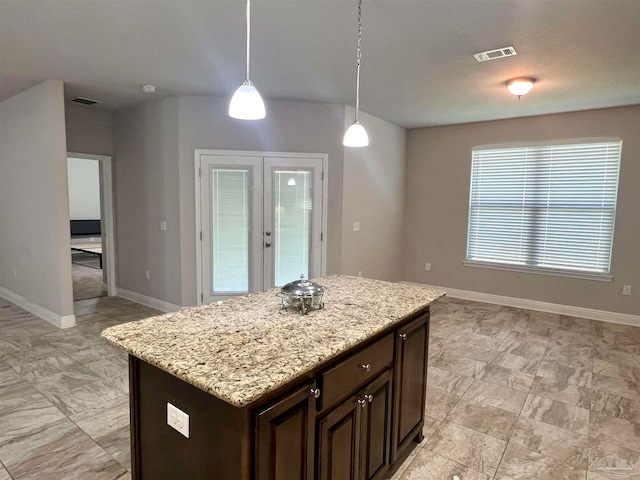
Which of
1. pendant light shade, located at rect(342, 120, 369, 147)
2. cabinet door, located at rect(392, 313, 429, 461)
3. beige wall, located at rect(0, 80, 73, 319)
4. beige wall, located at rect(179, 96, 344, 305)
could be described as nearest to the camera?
cabinet door, located at rect(392, 313, 429, 461)

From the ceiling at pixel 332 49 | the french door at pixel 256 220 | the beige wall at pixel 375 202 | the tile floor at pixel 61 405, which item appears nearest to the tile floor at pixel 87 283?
the tile floor at pixel 61 405

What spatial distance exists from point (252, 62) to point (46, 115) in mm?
2452

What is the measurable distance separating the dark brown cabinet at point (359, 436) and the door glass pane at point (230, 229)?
314 cm

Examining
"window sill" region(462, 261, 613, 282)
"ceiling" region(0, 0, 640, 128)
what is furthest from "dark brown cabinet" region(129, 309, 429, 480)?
"window sill" region(462, 261, 613, 282)

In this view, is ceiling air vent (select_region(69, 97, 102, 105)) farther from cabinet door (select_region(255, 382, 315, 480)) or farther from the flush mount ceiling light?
cabinet door (select_region(255, 382, 315, 480))

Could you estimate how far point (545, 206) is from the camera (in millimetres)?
5086

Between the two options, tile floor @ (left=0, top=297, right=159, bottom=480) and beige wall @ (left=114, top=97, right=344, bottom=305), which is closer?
tile floor @ (left=0, top=297, right=159, bottom=480)

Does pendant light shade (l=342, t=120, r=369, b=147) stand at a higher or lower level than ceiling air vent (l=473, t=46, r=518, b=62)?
lower

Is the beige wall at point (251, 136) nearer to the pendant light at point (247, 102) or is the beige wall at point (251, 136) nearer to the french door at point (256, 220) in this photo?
the french door at point (256, 220)

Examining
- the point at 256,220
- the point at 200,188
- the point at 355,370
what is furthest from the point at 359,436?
the point at 200,188

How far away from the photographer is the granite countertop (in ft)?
3.79

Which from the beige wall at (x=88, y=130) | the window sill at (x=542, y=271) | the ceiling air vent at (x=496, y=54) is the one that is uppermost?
the ceiling air vent at (x=496, y=54)

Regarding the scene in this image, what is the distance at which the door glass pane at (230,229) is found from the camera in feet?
15.1

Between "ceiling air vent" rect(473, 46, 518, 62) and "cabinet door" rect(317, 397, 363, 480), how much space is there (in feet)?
9.24
